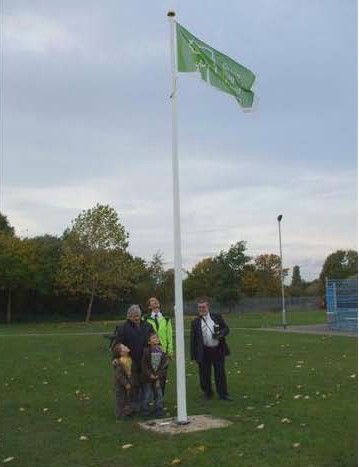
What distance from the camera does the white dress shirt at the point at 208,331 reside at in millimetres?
11836

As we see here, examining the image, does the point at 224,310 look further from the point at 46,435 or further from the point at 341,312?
the point at 46,435

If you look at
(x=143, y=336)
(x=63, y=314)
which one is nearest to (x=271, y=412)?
(x=143, y=336)

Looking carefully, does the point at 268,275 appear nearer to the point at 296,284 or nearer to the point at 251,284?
the point at 251,284

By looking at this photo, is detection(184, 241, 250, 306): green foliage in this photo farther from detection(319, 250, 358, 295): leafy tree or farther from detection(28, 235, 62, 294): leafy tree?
detection(319, 250, 358, 295): leafy tree

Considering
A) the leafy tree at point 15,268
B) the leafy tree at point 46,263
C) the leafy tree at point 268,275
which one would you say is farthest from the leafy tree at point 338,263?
the leafy tree at point 15,268

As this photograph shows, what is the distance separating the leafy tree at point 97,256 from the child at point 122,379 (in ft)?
139

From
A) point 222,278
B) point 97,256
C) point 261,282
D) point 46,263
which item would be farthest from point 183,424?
point 261,282

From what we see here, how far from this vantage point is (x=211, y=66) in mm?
10086

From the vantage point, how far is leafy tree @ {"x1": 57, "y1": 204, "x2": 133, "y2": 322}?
2085 inches

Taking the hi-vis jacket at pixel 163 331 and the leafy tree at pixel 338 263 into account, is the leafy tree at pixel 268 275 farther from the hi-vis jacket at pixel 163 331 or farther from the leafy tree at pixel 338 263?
the hi-vis jacket at pixel 163 331

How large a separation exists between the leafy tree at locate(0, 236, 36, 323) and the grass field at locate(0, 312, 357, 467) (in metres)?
38.6

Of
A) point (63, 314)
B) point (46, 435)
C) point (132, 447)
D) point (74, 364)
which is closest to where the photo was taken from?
point (132, 447)

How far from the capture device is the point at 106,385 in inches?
553

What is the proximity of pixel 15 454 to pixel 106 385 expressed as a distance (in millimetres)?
5614
